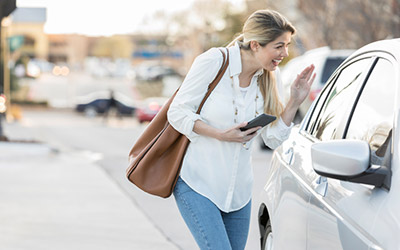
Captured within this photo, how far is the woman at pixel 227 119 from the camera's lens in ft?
13.1

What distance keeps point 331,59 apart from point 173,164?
35.7ft

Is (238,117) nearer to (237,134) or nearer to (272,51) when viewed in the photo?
(237,134)

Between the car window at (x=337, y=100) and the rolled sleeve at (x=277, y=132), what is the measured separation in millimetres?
130

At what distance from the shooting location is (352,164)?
2703mm

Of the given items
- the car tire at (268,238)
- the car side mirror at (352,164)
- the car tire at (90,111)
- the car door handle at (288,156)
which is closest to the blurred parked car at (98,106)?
the car tire at (90,111)

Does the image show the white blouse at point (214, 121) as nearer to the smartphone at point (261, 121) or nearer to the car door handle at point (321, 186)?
the smartphone at point (261, 121)

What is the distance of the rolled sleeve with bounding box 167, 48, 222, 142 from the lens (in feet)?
13.3

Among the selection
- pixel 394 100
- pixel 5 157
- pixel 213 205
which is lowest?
pixel 5 157

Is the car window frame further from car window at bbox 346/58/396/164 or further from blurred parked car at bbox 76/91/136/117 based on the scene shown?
blurred parked car at bbox 76/91/136/117

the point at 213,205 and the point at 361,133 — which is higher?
the point at 361,133

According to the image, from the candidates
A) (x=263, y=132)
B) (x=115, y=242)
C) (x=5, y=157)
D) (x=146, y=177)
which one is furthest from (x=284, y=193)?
(x=5, y=157)

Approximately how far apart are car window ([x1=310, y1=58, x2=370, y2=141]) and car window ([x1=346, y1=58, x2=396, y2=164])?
0.57ft

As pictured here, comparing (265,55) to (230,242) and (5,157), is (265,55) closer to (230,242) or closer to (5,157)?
(230,242)

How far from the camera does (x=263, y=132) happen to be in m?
4.35
